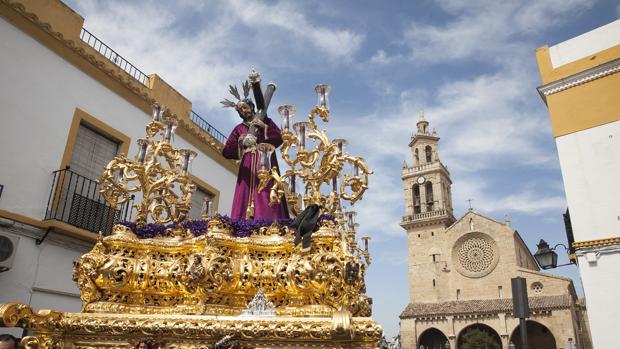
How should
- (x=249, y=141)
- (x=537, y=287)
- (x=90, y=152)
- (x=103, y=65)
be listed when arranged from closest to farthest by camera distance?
(x=249, y=141)
(x=90, y=152)
(x=103, y=65)
(x=537, y=287)

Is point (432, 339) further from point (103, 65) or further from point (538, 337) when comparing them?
point (103, 65)

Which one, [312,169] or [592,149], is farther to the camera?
[592,149]

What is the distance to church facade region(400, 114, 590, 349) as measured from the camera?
37.5 metres

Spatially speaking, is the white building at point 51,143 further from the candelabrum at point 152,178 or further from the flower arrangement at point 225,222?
the flower arrangement at point 225,222

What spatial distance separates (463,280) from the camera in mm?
43812

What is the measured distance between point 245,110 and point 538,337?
137ft

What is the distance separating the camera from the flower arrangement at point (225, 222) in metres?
4.20

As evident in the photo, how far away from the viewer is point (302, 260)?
3689mm

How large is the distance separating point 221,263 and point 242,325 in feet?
1.92

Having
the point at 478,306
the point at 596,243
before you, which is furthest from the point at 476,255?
the point at 596,243

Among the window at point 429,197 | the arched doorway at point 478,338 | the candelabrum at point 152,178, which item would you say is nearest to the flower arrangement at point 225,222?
the candelabrum at point 152,178

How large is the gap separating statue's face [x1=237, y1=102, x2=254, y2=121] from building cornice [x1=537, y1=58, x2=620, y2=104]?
1078cm

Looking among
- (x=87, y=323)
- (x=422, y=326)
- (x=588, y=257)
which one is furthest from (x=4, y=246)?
(x=422, y=326)

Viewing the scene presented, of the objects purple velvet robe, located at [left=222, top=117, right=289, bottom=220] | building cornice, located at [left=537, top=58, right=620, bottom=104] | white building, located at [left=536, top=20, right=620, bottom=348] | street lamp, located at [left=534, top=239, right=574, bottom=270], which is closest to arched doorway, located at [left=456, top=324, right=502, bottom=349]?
white building, located at [left=536, top=20, right=620, bottom=348]
